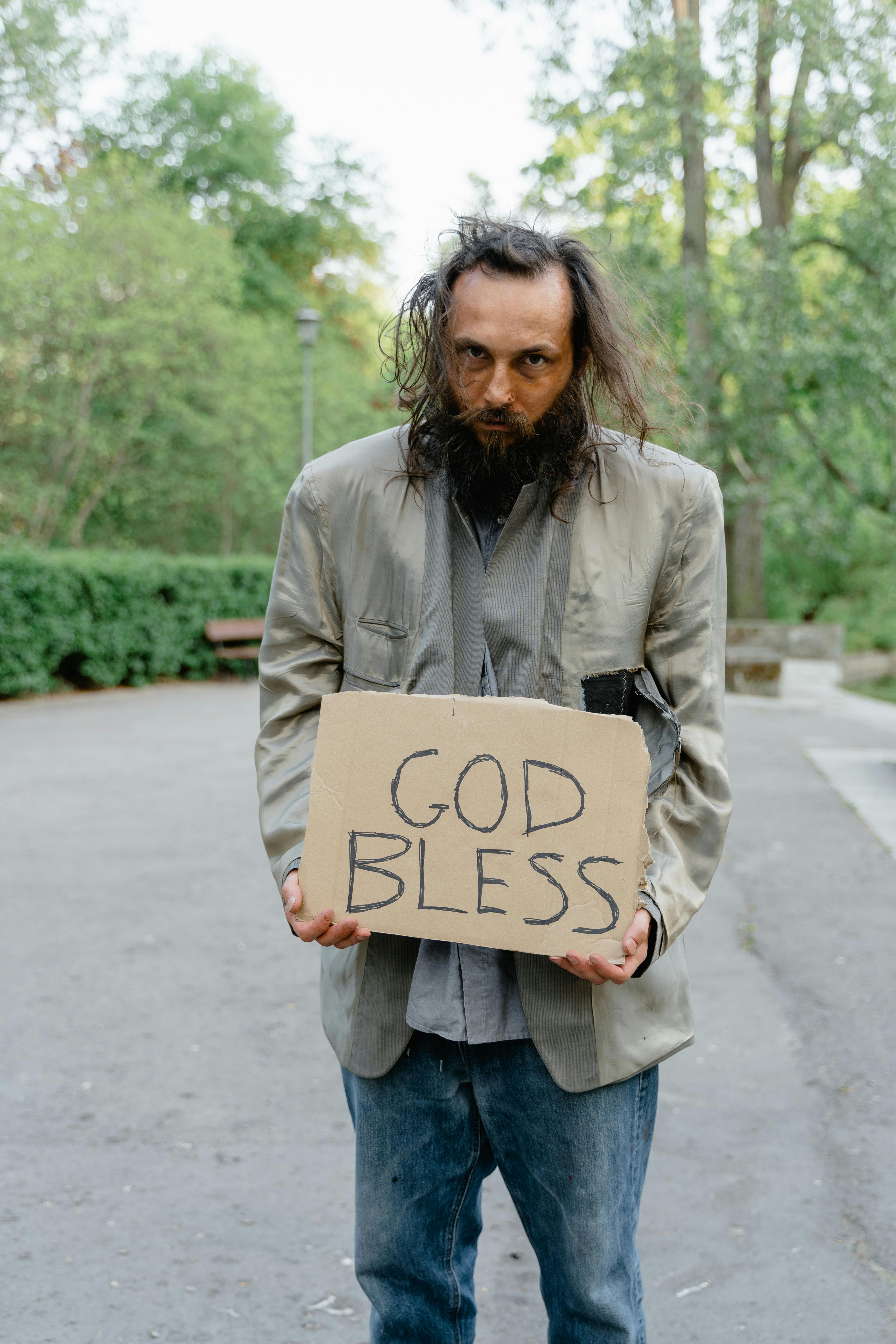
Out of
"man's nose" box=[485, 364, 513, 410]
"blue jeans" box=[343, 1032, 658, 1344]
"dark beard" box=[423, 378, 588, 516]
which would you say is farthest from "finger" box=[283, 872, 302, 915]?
"man's nose" box=[485, 364, 513, 410]

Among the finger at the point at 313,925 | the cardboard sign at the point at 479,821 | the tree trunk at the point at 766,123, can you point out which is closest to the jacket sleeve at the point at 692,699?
the cardboard sign at the point at 479,821

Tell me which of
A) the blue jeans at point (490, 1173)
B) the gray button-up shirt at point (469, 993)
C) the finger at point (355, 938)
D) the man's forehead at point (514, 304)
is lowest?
the blue jeans at point (490, 1173)

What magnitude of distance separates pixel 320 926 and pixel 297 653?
454 mm

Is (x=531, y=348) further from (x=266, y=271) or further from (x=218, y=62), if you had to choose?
(x=218, y=62)

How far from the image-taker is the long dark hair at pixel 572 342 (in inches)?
71.7

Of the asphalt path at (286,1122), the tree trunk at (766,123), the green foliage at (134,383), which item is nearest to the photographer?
the asphalt path at (286,1122)

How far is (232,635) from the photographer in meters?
18.8

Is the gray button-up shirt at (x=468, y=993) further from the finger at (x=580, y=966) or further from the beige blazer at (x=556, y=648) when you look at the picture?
the finger at (x=580, y=966)

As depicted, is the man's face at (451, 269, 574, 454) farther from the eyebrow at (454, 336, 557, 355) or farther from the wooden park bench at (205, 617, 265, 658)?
the wooden park bench at (205, 617, 265, 658)

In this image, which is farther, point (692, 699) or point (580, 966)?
point (692, 699)

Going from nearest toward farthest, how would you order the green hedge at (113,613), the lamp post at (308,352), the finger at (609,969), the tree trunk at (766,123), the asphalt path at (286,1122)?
the finger at (609,969), the asphalt path at (286,1122), the green hedge at (113,613), the tree trunk at (766,123), the lamp post at (308,352)

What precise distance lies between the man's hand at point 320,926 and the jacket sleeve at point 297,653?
122 mm

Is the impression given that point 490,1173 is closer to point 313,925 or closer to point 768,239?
point 313,925

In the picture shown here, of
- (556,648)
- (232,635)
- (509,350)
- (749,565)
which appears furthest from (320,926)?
(749,565)
